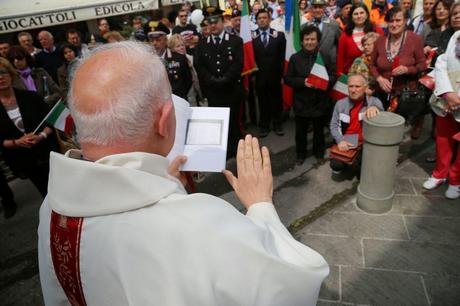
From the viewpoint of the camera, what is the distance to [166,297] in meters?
0.90

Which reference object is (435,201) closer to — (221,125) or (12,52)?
(221,125)

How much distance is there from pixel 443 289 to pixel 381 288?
43 cm

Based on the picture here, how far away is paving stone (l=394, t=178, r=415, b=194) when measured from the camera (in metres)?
3.72

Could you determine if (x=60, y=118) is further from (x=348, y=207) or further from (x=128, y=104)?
(x=348, y=207)

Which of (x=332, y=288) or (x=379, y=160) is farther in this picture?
(x=379, y=160)

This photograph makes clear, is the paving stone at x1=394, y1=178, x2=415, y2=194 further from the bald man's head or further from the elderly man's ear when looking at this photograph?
the bald man's head

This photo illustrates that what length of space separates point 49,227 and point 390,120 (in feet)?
9.27

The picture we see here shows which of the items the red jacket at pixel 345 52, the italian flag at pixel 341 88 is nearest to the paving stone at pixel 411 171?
the italian flag at pixel 341 88

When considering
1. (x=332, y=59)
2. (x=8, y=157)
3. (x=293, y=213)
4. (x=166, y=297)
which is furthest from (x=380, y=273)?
(x=8, y=157)

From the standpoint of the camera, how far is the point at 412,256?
9.32 ft

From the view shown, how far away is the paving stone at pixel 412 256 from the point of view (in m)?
2.72

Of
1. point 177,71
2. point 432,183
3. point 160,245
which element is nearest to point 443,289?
point 432,183

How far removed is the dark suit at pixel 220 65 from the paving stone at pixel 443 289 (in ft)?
10.5

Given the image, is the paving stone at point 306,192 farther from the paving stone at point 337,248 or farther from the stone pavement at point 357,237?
the paving stone at point 337,248
